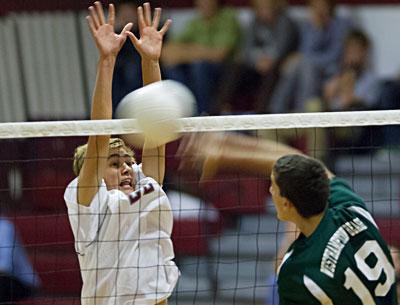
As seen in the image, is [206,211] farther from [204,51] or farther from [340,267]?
[340,267]

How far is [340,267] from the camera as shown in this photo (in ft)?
18.4

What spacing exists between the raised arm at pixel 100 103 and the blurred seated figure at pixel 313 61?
5.84 m

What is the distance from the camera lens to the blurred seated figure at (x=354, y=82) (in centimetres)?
1170

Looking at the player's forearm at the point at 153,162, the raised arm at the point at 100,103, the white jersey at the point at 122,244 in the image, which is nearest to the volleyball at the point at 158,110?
the player's forearm at the point at 153,162

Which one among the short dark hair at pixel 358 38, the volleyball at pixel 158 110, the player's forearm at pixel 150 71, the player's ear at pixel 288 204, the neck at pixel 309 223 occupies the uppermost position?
the player's forearm at pixel 150 71

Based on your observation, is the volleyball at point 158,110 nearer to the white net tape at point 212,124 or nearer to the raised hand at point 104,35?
the white net tape at point 212,124

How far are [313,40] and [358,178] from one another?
4.73 ft

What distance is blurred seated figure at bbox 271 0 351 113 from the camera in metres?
12.0

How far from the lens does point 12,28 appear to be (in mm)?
12852

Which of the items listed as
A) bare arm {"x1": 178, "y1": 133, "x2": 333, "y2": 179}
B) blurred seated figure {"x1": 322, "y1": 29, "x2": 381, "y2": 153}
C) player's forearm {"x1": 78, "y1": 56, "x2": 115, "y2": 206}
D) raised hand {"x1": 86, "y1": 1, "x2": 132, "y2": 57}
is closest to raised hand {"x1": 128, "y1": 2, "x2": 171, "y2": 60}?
raised hand {"x1": 86, "y1": 1, "x2": 132, "y2": 57}

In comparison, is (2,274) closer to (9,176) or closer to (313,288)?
(9,176)

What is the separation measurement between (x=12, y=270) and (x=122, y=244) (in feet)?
12.7

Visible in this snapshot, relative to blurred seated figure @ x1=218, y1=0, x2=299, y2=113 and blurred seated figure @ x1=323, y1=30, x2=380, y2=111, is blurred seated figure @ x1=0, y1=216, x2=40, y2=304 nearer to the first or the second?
blurred seated figure @ x1=218, y1=0, x2=299, y2=113

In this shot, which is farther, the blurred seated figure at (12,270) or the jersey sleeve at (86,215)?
the blurred seated figure at (12,270)
